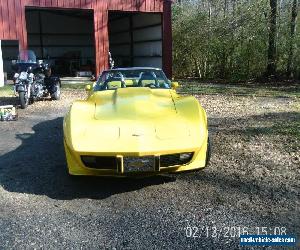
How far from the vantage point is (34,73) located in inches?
417

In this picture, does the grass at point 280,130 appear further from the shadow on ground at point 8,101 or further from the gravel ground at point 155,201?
the shadow on ground at point 8,101

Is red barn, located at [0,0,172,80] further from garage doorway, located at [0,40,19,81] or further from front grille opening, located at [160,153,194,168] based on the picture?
front grille opening, located at [160,153,194,168]

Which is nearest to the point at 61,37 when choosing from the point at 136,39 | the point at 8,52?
the point at 8,52

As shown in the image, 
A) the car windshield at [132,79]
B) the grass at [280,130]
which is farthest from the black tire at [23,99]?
the grass at [280,130]

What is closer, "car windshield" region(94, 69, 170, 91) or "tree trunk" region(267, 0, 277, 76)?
"car windshield" region(94, 69, 170, 91)

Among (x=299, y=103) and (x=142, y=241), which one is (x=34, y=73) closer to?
(x=299, y=103)

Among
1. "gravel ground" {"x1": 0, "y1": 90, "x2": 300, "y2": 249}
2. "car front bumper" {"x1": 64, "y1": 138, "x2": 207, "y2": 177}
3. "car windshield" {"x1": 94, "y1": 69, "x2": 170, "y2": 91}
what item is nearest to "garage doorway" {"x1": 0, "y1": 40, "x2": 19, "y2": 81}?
"gravel ground" {"x1": 0, "y1": 90, "x2": 300, "y2": 249}

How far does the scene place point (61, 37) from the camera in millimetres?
24625

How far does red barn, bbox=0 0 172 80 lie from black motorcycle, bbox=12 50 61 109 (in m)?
2.36

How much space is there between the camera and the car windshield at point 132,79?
595cm

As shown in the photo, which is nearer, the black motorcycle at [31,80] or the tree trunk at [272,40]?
the black motorcycle at [31,80]

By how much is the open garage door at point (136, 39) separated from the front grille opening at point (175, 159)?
48.7ft

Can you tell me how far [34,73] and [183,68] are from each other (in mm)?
10937

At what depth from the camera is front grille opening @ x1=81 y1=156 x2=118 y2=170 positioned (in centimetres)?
374
